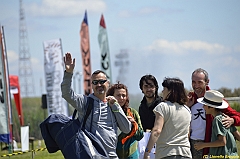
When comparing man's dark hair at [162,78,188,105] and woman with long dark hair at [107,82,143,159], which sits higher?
man's dark hair at [162,78,188,105]

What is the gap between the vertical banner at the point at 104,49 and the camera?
2349cm

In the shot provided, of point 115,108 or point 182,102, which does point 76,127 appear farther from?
point 182,102

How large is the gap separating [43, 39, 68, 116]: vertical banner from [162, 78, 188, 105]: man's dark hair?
→ 16.1m

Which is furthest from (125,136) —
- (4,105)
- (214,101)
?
(4,105)

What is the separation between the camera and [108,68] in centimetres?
2356

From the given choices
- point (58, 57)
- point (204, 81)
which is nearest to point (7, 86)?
point (58, 57)

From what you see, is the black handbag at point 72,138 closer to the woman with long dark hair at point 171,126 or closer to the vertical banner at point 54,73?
the woman with long dark hair at point 171,126

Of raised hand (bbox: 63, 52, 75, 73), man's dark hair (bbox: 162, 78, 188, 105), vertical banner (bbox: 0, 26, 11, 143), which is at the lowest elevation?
vertical banner (bbox: 0, 26, 11, 143)

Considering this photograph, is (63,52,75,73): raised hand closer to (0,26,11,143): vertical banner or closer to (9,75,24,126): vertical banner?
(0,26,11,143): vertical banner

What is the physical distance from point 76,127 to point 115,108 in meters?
0.49

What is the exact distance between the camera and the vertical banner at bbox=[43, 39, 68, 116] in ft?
Result: 74.1

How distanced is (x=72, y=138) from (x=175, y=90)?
131 centimetres

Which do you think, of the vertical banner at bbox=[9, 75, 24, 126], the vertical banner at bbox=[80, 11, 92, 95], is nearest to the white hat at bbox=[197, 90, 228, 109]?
the vertical banner at bbox=[80, 11, 92, 95]

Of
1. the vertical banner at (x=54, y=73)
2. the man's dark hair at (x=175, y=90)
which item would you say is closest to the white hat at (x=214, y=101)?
the man's dark hair at (x=175, y=90)
